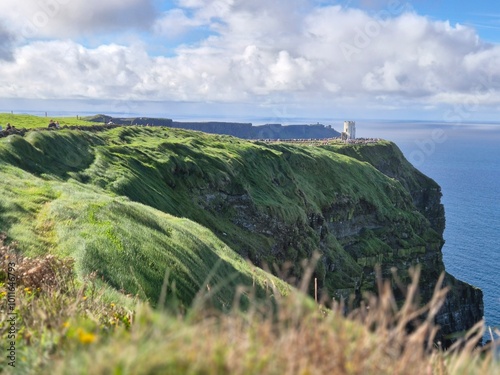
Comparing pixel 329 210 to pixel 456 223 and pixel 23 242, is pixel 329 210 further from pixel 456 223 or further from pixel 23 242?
pixel 456 223

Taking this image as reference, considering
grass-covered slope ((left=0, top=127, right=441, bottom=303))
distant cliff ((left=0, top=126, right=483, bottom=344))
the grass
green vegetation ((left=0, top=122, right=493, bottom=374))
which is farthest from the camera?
distant cliff ((left=0, top=126, right=483, bottom=344))

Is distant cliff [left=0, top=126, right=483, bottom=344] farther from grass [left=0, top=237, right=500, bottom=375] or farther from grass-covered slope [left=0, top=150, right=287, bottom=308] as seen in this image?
grass [left=0, top=237, right=500, bottom=375]

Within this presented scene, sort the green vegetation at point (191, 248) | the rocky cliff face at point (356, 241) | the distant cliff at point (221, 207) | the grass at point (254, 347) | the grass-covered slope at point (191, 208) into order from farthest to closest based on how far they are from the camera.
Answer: the rocky cliff face at point (356, 241) → the distant cliff at point (221, 207) → the grass-covered slope at point (191, 208) → the green vegetation at point (191, 248) → the grass at point (254, 347)

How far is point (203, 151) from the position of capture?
6681 cm

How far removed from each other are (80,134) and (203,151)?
18949 mm

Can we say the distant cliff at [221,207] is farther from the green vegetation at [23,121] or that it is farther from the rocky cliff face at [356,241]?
the green vegetation at [23,121]

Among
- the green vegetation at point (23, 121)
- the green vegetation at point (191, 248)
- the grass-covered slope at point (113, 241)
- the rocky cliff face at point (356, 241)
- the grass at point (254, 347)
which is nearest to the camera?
the grass at point (254, 347)

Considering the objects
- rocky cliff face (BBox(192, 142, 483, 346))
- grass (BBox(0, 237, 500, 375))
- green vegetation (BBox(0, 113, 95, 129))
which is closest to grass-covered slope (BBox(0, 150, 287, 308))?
grass (BBox(0, 237, 500, 375))

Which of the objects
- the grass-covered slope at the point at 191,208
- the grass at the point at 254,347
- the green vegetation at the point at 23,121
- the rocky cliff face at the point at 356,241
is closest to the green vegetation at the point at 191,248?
the grass at the point at 254,347

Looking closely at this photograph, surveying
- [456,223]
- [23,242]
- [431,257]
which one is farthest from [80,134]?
[456,223]

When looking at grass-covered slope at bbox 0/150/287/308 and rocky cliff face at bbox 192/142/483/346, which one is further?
rocky cliff face at bbox 192/142/483/346

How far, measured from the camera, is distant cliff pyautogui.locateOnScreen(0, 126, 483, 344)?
21.6 metres

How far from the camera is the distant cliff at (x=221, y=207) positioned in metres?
21.6

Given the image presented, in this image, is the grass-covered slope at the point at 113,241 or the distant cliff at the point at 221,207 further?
the distant cliff at the point at 221,207
